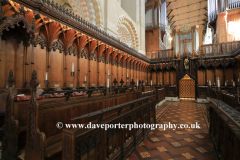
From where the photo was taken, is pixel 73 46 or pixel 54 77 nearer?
pixel 54 77

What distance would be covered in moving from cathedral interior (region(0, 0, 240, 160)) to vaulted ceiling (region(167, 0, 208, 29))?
14.8 ft

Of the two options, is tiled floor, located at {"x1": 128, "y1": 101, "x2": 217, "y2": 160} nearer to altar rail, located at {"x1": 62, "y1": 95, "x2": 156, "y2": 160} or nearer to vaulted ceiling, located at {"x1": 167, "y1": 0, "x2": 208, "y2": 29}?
altar rail, located at {"x1": 62, "y1": 95, "x2": 156, "y2": 160}

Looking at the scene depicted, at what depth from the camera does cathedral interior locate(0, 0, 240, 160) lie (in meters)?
1.67

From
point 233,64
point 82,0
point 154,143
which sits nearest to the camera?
point 154,143

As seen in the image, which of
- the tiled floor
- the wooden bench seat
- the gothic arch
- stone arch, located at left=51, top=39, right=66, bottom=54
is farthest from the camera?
the gothic arch

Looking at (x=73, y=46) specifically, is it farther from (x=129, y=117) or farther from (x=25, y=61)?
(x=129, y=117)

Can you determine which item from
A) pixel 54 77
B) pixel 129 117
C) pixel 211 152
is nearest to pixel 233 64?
pixel 211 152

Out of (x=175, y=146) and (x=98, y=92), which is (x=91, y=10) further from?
(x=175, y=146)

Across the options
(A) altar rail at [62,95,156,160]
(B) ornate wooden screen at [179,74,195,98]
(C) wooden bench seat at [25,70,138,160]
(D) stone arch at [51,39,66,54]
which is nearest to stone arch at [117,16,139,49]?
(B) ornate wooden screen at [179,74,195,98]

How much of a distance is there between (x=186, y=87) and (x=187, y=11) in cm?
1149

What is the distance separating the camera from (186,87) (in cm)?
1136

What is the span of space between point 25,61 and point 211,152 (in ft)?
16.2

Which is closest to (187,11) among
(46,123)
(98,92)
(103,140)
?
(98,92)

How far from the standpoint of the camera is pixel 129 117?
246 centimetres
